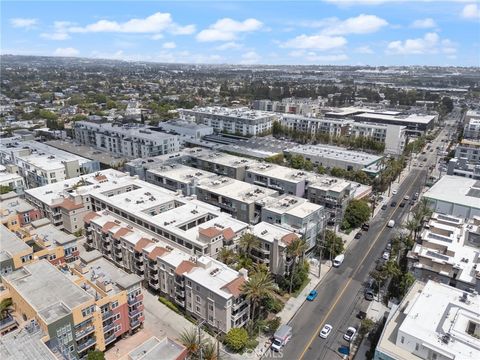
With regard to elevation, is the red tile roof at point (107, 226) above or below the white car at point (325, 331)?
above

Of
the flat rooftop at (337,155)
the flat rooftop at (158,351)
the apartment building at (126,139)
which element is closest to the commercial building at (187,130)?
the apartment building at (126,139)

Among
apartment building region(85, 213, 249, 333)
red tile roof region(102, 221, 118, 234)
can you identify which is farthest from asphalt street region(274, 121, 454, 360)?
red tile roof region(102, 221, 118, 234)

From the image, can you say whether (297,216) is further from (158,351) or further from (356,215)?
(158,351)

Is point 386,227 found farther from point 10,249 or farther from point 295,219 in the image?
point 10,249

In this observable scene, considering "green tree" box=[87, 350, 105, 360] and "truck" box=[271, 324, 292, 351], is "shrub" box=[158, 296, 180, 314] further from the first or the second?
"truck" box=[271, 324, 292, 351]

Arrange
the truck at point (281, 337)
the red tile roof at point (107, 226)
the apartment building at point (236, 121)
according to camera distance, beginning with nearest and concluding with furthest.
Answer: the truck at point (281, 337)
the red tile roof at point (107, 226)
the apartment building at point (236, 121)

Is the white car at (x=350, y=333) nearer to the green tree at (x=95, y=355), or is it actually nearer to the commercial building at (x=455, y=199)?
the green tree at (x=95, y=355)

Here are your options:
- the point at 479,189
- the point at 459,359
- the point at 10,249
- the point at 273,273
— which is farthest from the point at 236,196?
the point at 479,189

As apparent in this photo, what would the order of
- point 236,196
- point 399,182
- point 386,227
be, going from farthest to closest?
point 399,182 → point 386,227 → point 236,196
